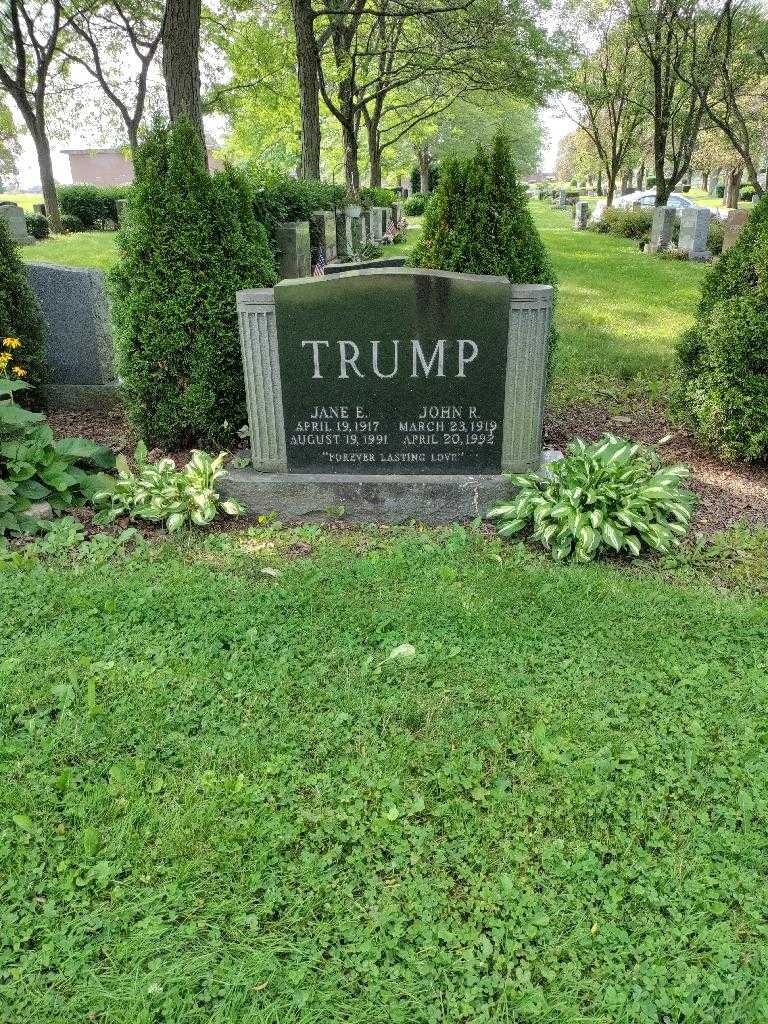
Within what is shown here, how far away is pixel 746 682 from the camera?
10.2ft

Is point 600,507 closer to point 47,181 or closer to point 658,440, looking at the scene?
point 658,440

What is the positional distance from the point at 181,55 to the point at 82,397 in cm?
554

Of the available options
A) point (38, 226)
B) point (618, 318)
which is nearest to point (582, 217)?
point (38, 226)

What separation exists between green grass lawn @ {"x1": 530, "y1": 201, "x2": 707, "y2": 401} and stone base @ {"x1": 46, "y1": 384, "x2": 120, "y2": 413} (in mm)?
4123

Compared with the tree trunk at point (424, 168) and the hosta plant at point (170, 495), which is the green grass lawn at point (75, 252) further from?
the tree trunk at point (424, 168)

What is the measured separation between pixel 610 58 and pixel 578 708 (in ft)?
128

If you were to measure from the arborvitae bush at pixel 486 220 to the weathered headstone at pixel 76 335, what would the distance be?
3319mm

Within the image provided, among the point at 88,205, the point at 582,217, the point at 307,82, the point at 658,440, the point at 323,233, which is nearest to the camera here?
the point at 658,440

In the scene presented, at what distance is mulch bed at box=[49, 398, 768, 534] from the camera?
4.66 m

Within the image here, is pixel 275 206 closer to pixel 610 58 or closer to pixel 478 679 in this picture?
pixel 478 679

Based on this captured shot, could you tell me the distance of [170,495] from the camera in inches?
181

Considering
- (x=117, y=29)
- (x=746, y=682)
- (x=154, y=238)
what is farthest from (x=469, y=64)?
(x=746, y=682)

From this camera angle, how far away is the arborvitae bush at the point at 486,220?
4957mm

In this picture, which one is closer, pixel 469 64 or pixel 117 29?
pixel 469 64
